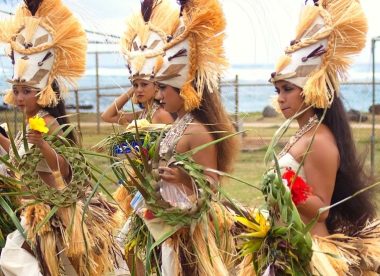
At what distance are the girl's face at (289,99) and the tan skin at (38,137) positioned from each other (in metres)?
1.36

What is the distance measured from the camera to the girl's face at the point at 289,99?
4051mm

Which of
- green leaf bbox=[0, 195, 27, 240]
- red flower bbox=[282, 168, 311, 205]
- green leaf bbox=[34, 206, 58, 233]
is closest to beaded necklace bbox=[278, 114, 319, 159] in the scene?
red flower bbox=[282, 168, 311, 205]

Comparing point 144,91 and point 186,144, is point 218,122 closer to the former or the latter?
point 186,144

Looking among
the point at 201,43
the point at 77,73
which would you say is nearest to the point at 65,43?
the point at 77,73

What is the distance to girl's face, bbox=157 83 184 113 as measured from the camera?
4687 mm

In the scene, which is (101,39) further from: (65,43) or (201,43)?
(201,43)

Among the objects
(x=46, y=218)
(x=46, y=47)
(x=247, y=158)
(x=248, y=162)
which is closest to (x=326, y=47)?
(x=46, y=218)

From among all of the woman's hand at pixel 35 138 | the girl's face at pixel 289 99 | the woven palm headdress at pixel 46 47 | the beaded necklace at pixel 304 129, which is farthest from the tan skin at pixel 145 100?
the beaded necklace at pixel 304 129

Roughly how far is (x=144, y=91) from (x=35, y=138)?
186 cm

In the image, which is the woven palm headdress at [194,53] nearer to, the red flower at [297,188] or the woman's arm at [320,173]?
the woman's arm at [320,173]

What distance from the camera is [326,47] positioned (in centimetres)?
406

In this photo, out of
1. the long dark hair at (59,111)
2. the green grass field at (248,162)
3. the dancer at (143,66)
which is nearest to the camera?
the long dark hair at (59,111)

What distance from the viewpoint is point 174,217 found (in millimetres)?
4121

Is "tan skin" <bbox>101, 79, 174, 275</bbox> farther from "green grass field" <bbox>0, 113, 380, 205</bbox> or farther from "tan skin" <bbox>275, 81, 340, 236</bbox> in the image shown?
"tan skin" <bbox>275, 81, 340, 236</bbox>
